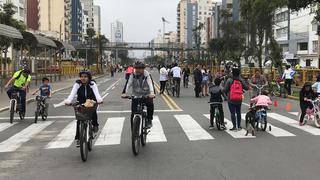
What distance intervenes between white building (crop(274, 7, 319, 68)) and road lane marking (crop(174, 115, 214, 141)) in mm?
69189

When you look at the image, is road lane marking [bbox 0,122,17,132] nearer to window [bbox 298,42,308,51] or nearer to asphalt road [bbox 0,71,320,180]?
asphalt road [bbox 0,71,320,180]

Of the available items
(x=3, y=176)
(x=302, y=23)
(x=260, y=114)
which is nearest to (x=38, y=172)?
(x=3, y=176)

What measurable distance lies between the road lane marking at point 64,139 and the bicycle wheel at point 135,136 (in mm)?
1996

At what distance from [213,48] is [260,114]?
6149cm

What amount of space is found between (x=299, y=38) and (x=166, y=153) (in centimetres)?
8787

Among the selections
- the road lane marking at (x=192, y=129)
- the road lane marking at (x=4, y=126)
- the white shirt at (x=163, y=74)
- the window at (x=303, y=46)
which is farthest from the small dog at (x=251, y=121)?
the window at (x=303, y=46)

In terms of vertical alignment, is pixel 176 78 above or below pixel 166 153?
above

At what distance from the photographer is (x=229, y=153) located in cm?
1002

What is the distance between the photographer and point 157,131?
1350cm

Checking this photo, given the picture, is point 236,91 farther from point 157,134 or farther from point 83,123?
point 83,123

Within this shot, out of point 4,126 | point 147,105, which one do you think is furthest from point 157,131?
point 4,126

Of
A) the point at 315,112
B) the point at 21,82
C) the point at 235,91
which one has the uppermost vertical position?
the point at 21,82

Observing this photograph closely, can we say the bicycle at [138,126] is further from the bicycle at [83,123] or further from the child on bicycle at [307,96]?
the child on bicycle at [307,96]

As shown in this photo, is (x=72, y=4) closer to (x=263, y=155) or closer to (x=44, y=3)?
(x=44, y=3)
